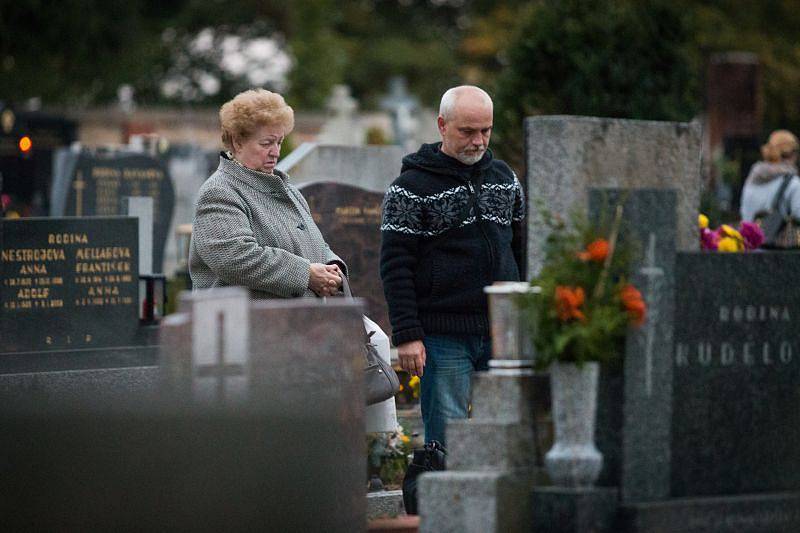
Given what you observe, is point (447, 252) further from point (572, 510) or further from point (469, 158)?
point (572, 510)

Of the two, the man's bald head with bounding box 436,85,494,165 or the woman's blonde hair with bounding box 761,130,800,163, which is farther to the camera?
the woman's blonde hair with bounding box 761,130,800,163

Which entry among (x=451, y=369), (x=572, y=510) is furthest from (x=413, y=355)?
(x=572, y=510)

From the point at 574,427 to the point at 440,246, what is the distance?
4.80 ft

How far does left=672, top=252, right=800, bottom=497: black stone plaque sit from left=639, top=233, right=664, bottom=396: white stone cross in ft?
0.37

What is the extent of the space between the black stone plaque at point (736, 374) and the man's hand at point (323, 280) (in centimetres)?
143

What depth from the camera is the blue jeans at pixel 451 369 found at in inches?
274

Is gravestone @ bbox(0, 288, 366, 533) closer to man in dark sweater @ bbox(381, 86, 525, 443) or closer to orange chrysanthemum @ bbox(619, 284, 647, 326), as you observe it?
orange chrysanthemum @ bbox(619, 284, 647, 326)

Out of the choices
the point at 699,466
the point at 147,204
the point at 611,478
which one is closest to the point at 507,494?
the point at 611,478

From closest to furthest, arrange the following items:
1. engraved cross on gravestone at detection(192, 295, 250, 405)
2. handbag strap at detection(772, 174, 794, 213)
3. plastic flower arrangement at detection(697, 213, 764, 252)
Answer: engraved cross on gravestone at detection(192, 295, 250, 405)
plastic flower arrangement at detection(697, 213, 764, 252)
handbag strap at detection(772, 174, 794, 213)

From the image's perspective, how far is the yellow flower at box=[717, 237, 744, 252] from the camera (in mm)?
7812

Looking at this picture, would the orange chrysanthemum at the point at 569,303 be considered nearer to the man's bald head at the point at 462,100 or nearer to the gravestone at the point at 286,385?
the gravestone at the point at 286,385

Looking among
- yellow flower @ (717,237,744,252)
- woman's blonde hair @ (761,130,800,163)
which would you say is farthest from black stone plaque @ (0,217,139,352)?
woman's blonde hair @ (761,130,800,163)

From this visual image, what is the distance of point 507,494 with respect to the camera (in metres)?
5.73

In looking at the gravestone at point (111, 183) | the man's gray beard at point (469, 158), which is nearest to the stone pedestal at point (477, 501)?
the man's gray beard at point (469, 158)
